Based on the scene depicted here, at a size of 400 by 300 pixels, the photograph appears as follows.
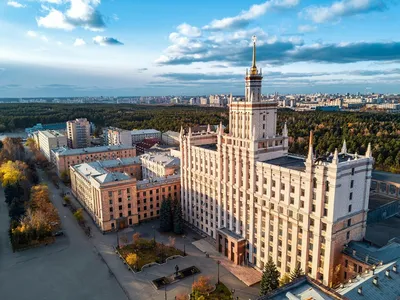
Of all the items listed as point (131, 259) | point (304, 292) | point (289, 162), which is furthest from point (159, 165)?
point (304, 292)

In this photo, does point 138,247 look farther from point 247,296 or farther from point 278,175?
point 278,175

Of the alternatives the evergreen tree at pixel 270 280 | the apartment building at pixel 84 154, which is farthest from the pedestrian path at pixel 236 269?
the apartment building at pixel 84 154

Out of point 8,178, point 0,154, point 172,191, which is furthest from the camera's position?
point 0,154

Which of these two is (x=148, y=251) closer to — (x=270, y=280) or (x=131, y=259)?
(x=131, y=259)

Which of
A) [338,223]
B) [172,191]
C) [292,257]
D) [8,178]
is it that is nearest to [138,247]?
[172,191]

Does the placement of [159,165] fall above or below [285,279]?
above
